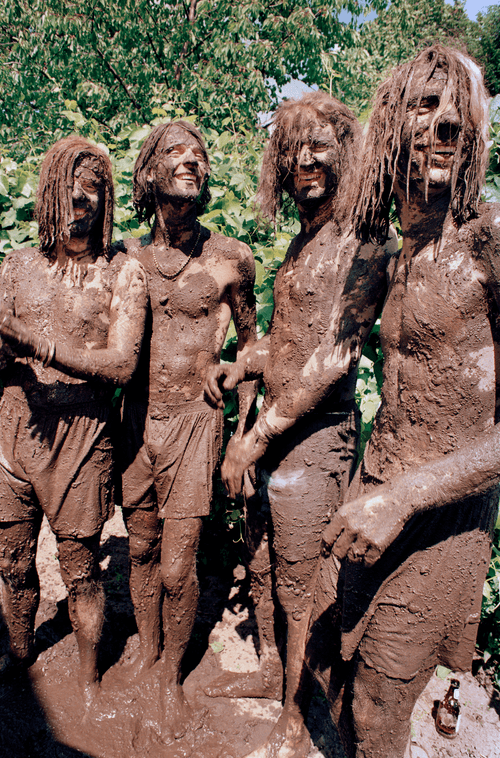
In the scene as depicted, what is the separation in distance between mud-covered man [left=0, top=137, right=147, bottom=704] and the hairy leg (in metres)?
0.23

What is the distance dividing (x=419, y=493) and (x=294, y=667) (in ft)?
4.73

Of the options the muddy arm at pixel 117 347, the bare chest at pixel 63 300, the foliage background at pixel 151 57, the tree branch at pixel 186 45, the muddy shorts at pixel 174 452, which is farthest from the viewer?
the tree branch at pixel 186 45

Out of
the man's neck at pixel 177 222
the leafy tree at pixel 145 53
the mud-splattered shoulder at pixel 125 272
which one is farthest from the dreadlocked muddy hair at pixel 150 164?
the leafy tree at pixel 145 53

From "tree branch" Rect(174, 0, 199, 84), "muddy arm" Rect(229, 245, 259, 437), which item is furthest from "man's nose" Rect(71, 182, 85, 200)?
"tree branch" Rect(174, 0, 199, 84)

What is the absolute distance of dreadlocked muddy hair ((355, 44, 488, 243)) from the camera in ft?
4.33

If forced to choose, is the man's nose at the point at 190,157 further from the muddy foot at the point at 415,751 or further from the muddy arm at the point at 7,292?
the muddy foot at the point at 415,751

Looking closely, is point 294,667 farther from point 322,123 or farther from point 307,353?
point 322,123

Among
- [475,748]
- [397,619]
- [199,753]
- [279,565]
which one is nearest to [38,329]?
[279,565]

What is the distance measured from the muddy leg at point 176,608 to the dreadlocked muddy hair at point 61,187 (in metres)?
1.42

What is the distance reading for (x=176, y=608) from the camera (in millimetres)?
2547

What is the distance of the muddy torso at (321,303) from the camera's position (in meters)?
1.86

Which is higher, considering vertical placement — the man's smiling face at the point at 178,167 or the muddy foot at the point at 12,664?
the man's smiling face at the point at 178,167

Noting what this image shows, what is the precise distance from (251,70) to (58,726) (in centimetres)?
1059

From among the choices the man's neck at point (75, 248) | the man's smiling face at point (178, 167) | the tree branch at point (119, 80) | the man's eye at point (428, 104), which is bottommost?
the man's neck at point (75, 248)
